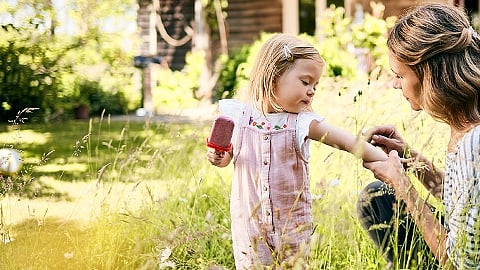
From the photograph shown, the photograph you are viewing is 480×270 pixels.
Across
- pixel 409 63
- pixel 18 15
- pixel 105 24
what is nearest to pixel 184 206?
pixel 409 63

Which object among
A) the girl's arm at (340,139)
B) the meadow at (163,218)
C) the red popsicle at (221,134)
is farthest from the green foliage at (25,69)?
the girl's arm at (340,139)

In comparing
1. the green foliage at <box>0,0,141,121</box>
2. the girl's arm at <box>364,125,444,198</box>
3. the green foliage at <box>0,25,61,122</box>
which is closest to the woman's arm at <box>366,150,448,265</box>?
the girl's arm at <box>364,125,444,198</box>

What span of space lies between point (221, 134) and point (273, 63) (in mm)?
336

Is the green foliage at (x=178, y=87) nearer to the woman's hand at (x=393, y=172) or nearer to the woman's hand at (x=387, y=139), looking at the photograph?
the woman's hand at (x=387, y=139)

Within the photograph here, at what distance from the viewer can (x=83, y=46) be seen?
847cm

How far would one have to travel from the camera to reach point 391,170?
232 centimetres

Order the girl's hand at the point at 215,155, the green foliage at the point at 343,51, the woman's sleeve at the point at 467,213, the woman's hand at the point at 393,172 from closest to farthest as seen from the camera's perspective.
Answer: the woman's sleeve at the point at 467,213 < the woman's hand at the point at 393,172 < the girl's hand at the point at 215,155 < the green foliage at the point at 343,51

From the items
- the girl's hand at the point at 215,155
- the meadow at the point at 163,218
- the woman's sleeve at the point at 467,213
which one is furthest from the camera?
the meadow at the point at 163,218

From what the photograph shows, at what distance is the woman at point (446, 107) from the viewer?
→ 7.32 feet

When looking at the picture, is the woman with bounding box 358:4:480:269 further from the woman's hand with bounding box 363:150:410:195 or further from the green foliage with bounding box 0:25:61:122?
the green foliage with bounding box 0:25:61:122

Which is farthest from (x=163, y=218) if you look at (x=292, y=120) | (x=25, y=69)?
(x=25, y=69)

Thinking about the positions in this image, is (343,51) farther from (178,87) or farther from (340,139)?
(340,139)

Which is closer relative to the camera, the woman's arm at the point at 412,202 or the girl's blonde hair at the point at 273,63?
the woman's arm at the point at 412,202

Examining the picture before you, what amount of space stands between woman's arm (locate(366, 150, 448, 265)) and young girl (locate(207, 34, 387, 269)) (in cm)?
33
